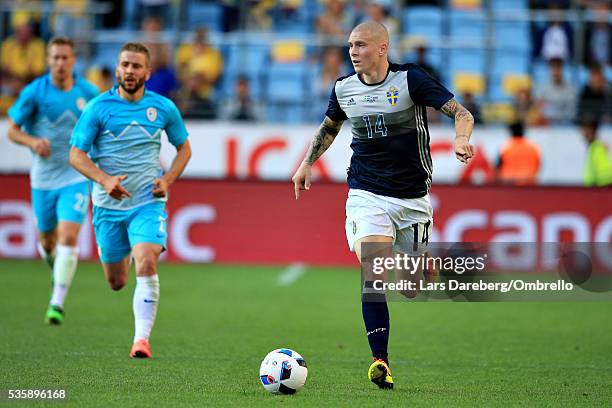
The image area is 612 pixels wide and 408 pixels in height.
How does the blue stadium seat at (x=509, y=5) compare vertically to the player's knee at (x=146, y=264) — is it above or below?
above

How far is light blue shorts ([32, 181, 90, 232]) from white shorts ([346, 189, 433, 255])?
4107mm

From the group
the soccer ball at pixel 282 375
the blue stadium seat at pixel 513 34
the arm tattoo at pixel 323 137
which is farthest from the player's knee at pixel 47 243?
the blue stadium seat at pixel 513 34

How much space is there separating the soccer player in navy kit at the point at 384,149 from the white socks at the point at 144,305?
1736 mm

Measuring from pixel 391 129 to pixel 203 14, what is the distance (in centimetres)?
1409

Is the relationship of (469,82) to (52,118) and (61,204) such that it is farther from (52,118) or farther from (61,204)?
(61,204)

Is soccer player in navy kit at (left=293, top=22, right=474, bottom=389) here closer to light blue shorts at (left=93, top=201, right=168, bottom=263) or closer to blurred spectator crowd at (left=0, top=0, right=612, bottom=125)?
light blue shorts at (left=93, top=201, right=168, bottom=263)

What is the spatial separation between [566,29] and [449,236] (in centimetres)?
530

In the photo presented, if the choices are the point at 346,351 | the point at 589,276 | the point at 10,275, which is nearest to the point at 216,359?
the point at 346,351

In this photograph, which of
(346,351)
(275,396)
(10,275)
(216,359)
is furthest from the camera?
(10,275)

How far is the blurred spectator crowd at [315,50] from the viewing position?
1928 cm

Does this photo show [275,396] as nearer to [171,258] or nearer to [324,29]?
[171,258]

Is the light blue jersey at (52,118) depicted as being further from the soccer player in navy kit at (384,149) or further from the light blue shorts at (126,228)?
the soccer player in navy kit at (384,149)

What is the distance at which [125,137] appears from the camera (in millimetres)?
9141

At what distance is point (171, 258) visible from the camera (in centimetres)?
1733
